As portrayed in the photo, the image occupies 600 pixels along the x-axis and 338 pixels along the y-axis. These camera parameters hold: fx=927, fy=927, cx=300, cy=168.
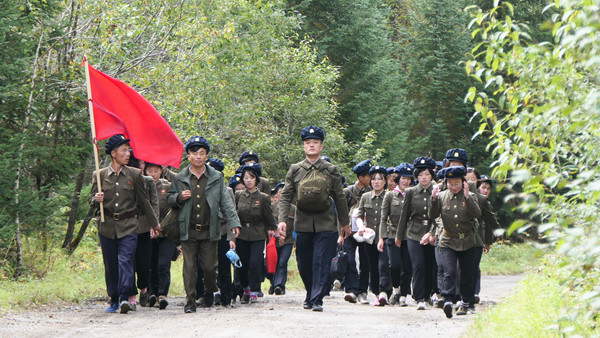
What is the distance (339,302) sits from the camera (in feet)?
50.2

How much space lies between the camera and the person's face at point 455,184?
12.2 m

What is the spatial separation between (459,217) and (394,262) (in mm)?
2586

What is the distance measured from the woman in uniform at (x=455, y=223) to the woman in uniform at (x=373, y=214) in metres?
2.64

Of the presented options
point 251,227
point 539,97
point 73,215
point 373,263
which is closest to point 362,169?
point 373,263

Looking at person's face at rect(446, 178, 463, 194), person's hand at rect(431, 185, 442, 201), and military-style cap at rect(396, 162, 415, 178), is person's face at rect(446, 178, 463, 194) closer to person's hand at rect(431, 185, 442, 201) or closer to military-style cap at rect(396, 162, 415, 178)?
person's hand at rect(431, 185, 442, 201)

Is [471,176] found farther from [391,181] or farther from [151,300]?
[151,300]

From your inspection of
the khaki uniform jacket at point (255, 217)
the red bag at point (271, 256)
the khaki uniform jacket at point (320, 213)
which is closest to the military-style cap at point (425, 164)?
the khaki uniform jacket at point (320, 213)

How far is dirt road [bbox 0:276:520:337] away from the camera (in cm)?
1009

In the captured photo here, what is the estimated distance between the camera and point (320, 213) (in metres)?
12.6

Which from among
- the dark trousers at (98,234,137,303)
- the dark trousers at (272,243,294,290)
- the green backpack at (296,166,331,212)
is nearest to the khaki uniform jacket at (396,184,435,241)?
the green backpack at (296,166,331,212)

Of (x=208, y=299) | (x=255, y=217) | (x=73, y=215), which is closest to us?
(x=208, y=299)

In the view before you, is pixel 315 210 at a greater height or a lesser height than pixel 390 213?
lesser

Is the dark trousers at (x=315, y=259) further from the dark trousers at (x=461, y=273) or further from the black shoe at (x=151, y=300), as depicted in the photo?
the black shoe at (x=151, y=300)

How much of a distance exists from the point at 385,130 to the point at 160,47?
1782 cm
